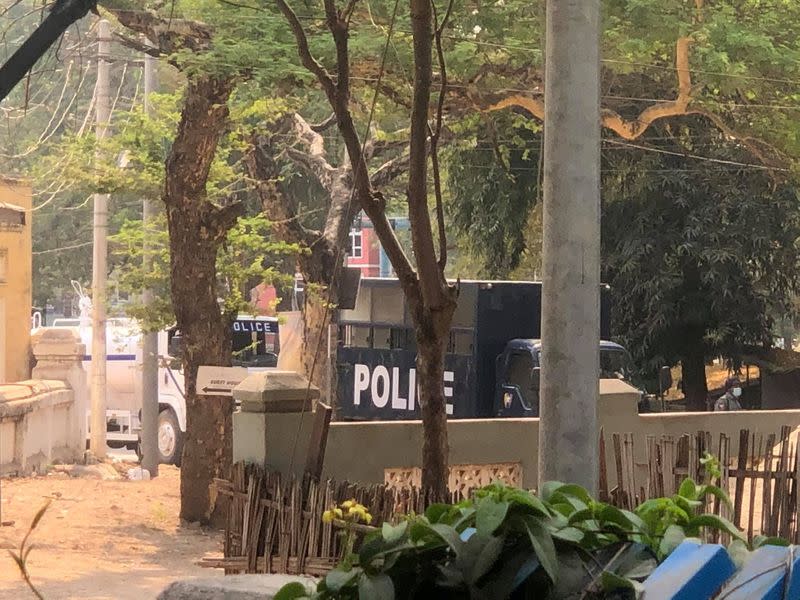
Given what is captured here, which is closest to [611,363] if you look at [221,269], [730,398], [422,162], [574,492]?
[221,269]

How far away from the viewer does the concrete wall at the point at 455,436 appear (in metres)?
7.36

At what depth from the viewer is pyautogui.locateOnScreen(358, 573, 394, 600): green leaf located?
1.51 metres

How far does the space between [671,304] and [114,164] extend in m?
10.3

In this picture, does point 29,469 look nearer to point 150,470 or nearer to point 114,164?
point 150,470

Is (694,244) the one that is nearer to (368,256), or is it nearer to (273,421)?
(273,421)

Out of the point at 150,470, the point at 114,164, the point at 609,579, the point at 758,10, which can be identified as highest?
the point at 758,10

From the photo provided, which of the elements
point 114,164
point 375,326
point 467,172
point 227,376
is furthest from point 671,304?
point 227,376

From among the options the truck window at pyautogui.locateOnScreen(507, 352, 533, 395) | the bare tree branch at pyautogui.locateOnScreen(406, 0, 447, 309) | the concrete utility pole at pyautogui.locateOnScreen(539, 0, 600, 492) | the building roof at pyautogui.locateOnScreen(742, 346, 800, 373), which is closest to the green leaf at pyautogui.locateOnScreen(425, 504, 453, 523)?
the concrete utility pole at pyautogui.locateOnScreen(539, 0, 600, 492)

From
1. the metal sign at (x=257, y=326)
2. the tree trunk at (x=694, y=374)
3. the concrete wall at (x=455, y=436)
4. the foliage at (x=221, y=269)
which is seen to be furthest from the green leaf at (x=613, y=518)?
the tree trunk at (x=694, y=374)

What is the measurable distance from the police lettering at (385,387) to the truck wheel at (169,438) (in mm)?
4211

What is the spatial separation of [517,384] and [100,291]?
6165 mm

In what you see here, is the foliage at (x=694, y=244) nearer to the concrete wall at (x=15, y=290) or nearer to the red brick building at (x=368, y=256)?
the concrete wall at (x=15, y=290)

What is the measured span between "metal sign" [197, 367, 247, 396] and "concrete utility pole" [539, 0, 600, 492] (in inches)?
272

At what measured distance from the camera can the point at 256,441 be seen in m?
7.36
